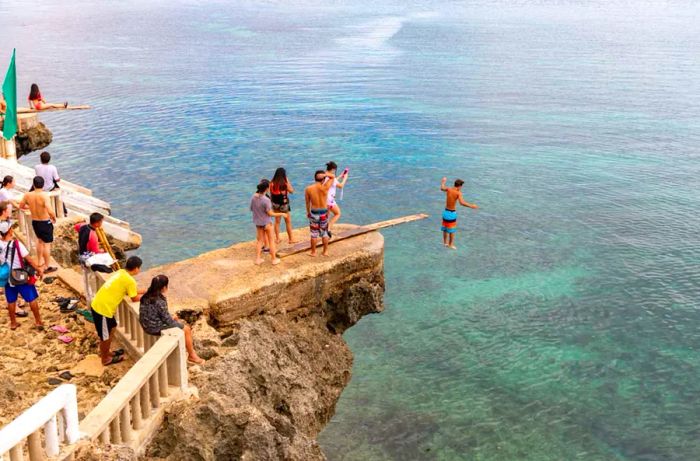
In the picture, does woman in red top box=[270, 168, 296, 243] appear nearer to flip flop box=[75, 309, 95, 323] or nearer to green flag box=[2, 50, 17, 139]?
flip flop box=[75, 309, 95, 323]

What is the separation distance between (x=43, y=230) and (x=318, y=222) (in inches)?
226

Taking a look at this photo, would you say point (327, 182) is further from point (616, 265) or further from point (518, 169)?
point (518, 169)

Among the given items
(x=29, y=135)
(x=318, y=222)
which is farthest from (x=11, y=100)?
(x=29, y=135)

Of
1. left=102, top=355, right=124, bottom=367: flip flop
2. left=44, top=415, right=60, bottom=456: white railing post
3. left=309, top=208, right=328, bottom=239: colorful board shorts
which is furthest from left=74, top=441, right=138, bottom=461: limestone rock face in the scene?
left=309, top=208, right=328, bottom=239: colorful board shorts

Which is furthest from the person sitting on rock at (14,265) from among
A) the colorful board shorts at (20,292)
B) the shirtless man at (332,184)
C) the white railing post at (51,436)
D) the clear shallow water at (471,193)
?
the clear shallow water at (471,193)

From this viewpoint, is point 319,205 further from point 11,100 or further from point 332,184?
point 11,100

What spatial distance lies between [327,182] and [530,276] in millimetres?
11566

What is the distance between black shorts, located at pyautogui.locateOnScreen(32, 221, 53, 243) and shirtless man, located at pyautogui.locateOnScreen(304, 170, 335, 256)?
212 inches

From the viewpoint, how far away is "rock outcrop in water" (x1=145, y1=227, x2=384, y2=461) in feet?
33.8

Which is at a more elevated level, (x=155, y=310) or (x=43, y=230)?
(x=43, y=230)

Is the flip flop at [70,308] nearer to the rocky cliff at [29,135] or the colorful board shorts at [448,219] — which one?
the colorful board shorts at [448,219]

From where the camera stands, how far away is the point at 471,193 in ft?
107

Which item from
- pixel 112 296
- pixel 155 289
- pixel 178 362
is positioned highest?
pixel 155 289

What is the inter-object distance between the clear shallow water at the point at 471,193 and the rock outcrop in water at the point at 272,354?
7.30ft
